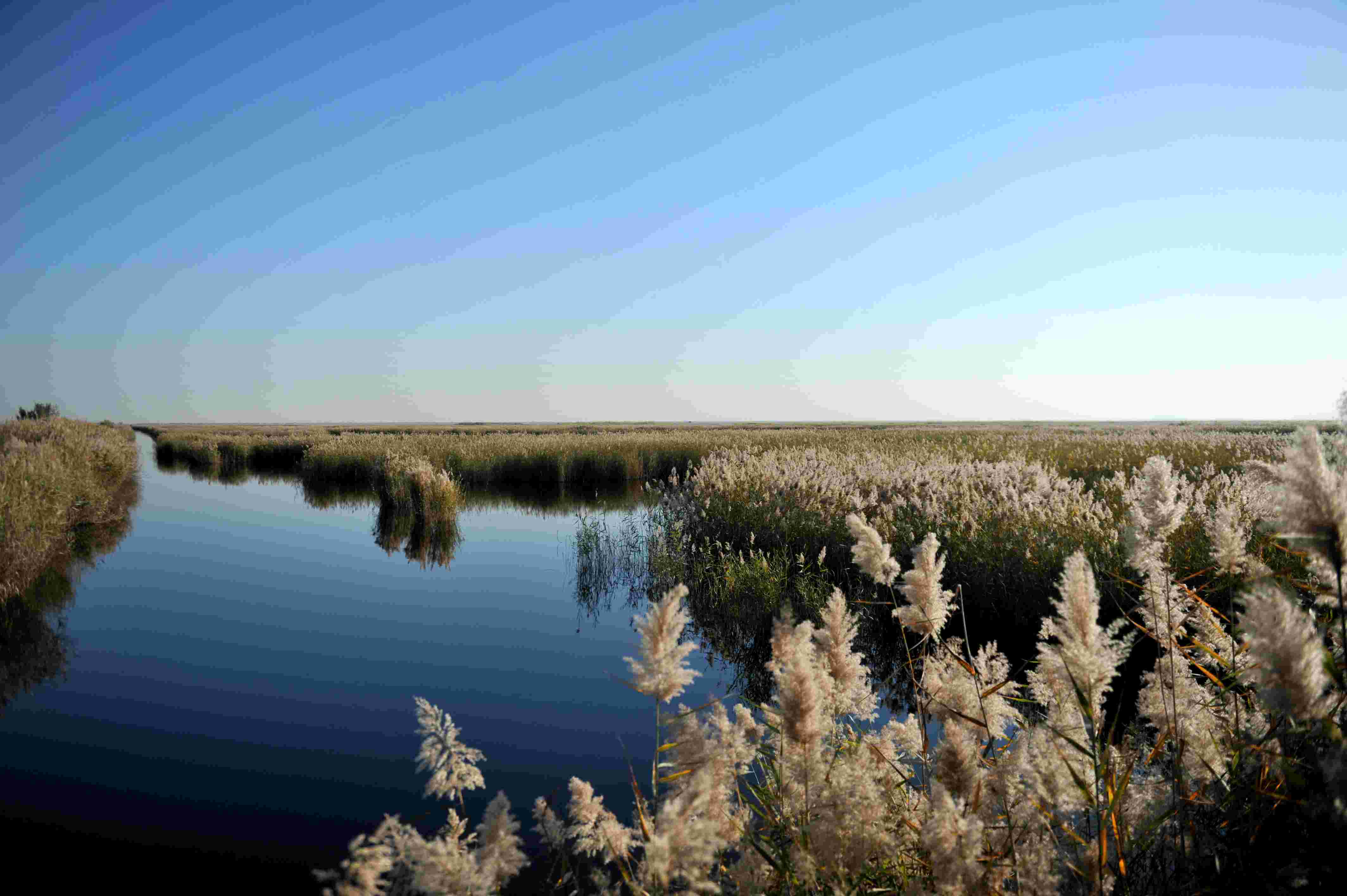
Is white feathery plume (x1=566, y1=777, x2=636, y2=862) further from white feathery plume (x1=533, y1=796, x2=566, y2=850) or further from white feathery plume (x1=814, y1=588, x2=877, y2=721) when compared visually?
white feathery plume (x1=814, y1=588, x2=877, y2=721)

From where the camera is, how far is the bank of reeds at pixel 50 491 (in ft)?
31.3

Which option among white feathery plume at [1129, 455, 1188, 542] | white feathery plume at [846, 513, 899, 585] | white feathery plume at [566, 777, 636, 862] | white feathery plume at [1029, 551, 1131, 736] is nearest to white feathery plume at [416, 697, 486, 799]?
white feathery plume at [566, 777, 636, 862]

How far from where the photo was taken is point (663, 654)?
171 cm

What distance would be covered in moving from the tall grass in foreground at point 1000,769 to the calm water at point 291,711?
93.7 inches

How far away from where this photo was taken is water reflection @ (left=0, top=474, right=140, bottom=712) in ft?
23.0

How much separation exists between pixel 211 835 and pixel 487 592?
6.09 metres

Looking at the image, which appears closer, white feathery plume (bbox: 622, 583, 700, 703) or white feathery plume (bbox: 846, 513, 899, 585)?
white feathery plume (bbox: 622, 583, 700, 703)

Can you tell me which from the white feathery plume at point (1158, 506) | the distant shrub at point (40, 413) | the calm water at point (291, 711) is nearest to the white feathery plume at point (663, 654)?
the white feathery plume at point (1158, 506)

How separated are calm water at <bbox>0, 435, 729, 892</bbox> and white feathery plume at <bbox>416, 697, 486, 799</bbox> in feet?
8.78

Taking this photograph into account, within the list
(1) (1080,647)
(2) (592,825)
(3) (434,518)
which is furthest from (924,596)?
(3) (434,518)

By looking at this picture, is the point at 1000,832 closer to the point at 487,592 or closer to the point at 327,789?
the point at 327,789

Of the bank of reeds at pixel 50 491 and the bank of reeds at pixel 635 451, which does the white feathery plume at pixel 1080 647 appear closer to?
the bank of reeds at pixel 50 491

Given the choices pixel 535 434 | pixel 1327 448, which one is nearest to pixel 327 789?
pixel 1327 448

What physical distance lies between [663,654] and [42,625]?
34.7 feet
